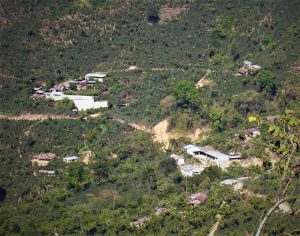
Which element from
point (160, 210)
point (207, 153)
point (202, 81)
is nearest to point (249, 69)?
point (202, 81)

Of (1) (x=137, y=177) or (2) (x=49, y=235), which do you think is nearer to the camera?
(2) (x=49, y=235)

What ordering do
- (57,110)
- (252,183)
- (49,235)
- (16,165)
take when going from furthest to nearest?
(57,110)
(16,165)
(252,183)
(49,235)

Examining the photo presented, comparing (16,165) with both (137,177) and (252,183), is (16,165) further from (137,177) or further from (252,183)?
(252,183)

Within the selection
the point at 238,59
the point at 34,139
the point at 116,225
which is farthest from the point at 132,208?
the point at 238,59

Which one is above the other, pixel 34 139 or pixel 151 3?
pixel 151 3

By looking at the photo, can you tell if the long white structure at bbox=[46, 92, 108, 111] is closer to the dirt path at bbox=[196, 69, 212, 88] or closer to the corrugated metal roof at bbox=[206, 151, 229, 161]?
the dirt path at bbox=[196, 69, 212, 88]

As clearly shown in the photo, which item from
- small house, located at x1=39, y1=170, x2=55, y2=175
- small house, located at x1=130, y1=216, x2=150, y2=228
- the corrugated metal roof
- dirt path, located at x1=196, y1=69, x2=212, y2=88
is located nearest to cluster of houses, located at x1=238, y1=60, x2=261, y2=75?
dirt path, located at x1=196, y1=69, x2=212, y2=88
